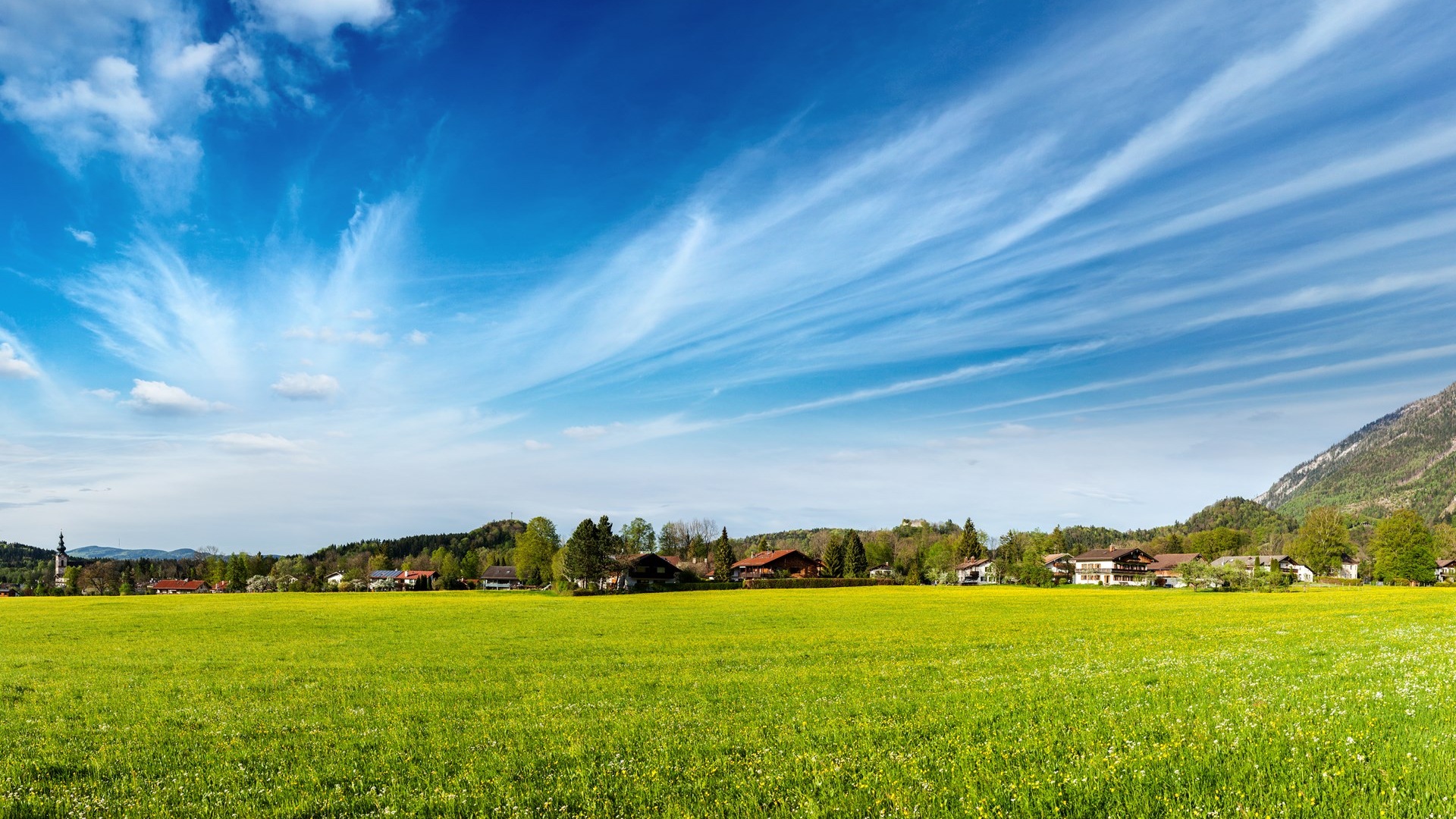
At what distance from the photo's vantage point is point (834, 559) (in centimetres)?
16862

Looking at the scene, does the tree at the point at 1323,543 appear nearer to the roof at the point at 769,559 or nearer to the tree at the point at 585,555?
the roof at the point at 769,559

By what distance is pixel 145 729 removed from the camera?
1744cm

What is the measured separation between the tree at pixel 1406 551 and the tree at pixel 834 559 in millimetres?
100239

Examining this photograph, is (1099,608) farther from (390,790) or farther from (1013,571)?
(1013,571)

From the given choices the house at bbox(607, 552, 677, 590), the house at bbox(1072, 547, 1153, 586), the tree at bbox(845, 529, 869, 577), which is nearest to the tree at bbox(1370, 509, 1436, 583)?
the house at bbox(1072, 547, 1153, 586)

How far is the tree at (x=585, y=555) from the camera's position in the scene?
122m

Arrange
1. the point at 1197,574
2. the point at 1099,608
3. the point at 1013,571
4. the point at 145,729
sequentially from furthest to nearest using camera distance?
the point at 1013,571
the point at 1197,574
the point at 1099,608
the point at 145,729

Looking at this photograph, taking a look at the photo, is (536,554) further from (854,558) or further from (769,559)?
(854,558)

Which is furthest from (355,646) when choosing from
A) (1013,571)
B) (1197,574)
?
(1013,571)

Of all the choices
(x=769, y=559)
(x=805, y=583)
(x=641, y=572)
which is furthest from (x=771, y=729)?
(x=769, y=559)

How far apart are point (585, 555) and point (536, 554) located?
143 feet

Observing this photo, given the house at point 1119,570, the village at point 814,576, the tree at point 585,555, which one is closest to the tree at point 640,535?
Result: the village at point 814,576

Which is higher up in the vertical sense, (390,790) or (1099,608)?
(390,790)

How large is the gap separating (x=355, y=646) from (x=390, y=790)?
31.7m
